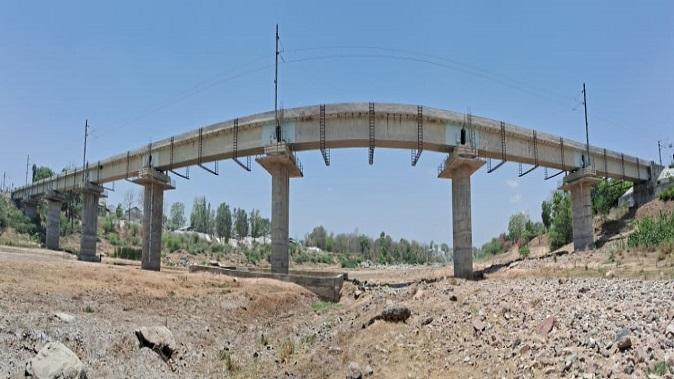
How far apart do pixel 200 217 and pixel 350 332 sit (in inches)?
4424

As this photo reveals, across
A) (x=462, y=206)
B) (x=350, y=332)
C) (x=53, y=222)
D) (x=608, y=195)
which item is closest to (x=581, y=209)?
(x=462, y=206)

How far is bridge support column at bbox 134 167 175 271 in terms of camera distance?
119 feet

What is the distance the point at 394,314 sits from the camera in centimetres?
1380

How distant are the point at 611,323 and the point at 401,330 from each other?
5.35 meters

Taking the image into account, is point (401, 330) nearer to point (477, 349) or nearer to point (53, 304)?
point (477, 349)

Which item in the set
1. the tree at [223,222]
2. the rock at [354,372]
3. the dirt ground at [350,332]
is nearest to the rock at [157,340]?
the dirt ground at [350,332]

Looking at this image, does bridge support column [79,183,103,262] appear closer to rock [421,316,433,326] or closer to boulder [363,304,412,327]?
boulder [363,304,412,327]

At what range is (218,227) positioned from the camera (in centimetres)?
11569

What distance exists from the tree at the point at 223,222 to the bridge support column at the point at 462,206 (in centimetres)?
8845

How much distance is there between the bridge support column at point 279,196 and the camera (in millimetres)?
30344

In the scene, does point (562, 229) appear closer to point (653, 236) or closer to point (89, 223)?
point (653, 236)

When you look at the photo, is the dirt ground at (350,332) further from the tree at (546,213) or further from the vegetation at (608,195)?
the tree at (546,213)

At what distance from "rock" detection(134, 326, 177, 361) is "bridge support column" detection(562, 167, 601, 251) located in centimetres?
3624

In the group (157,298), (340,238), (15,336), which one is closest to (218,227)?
(340,238)
